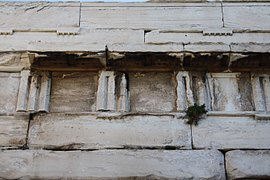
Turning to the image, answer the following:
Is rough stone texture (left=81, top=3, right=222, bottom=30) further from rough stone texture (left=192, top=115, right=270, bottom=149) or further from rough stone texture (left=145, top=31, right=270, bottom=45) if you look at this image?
rough stone texture (left=192, top=115, right=270, bottom=149)

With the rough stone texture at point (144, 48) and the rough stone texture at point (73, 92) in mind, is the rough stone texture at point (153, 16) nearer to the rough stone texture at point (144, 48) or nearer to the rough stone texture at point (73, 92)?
the rough stone texture at point (144, 48)

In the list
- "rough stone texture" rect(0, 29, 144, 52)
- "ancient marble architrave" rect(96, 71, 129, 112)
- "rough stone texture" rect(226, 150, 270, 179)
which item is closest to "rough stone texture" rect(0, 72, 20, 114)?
"rough stone texture" rect(0, 29, 144, 52)

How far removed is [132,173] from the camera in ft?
16.5

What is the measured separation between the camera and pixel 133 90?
558cm

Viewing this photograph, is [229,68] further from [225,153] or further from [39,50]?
[39,50]

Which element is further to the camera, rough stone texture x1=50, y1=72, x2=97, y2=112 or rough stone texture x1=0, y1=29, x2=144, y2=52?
rough stone texture x1=0, y1=29, x2=144, y2=52

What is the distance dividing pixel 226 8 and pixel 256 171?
1.97 meters

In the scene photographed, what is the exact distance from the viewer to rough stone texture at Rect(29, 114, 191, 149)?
17.1 ft

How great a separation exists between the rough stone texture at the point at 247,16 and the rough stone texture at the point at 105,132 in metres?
1.37

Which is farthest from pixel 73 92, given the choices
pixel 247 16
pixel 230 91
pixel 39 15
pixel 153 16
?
pixel 247 16

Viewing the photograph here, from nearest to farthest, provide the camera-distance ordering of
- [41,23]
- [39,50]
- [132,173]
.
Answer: [132,173]
[39,50]
[41,23]

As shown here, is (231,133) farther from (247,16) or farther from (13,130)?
(13,130)

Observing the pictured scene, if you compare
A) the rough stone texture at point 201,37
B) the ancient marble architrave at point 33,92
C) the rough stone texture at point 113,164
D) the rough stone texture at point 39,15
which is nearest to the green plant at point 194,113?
the rough stone texture at point 113,164

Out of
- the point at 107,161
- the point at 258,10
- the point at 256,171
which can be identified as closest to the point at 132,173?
the point at 107,161
